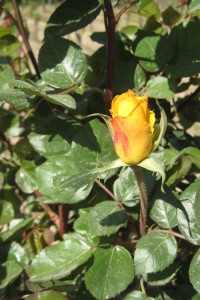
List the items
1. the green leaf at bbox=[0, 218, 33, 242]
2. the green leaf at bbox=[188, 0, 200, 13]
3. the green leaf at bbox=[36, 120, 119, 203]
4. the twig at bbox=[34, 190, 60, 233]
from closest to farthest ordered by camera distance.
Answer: the green leaf at bbox=[188, 0, 200, 13] → the green leaf at bbox=[36, 120, 119, 203] → the green leaf at bbox=[0, 218, 33, 242] → the twig at bbox=[34, 190, 60, 233]

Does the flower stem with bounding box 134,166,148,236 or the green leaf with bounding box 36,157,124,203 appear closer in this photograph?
the flower stem with bounding box 134,166,148,236

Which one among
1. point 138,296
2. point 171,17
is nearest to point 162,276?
point 138,296

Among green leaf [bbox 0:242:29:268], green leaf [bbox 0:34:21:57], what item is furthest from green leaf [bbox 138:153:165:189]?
green leaf [bbox 0:34:21:57]

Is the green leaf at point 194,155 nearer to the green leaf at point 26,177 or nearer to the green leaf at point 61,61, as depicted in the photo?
the green leaf at point 61,61

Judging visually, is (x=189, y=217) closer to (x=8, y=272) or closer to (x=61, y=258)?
(x=61, y=258)

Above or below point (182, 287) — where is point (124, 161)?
above

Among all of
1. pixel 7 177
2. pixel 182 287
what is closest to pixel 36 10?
pixel 7 177

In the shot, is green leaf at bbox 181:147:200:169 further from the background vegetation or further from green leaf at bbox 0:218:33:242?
green leaf at bbox 0:218:33:242

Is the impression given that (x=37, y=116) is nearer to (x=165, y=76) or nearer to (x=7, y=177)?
(x=7, y=177)
